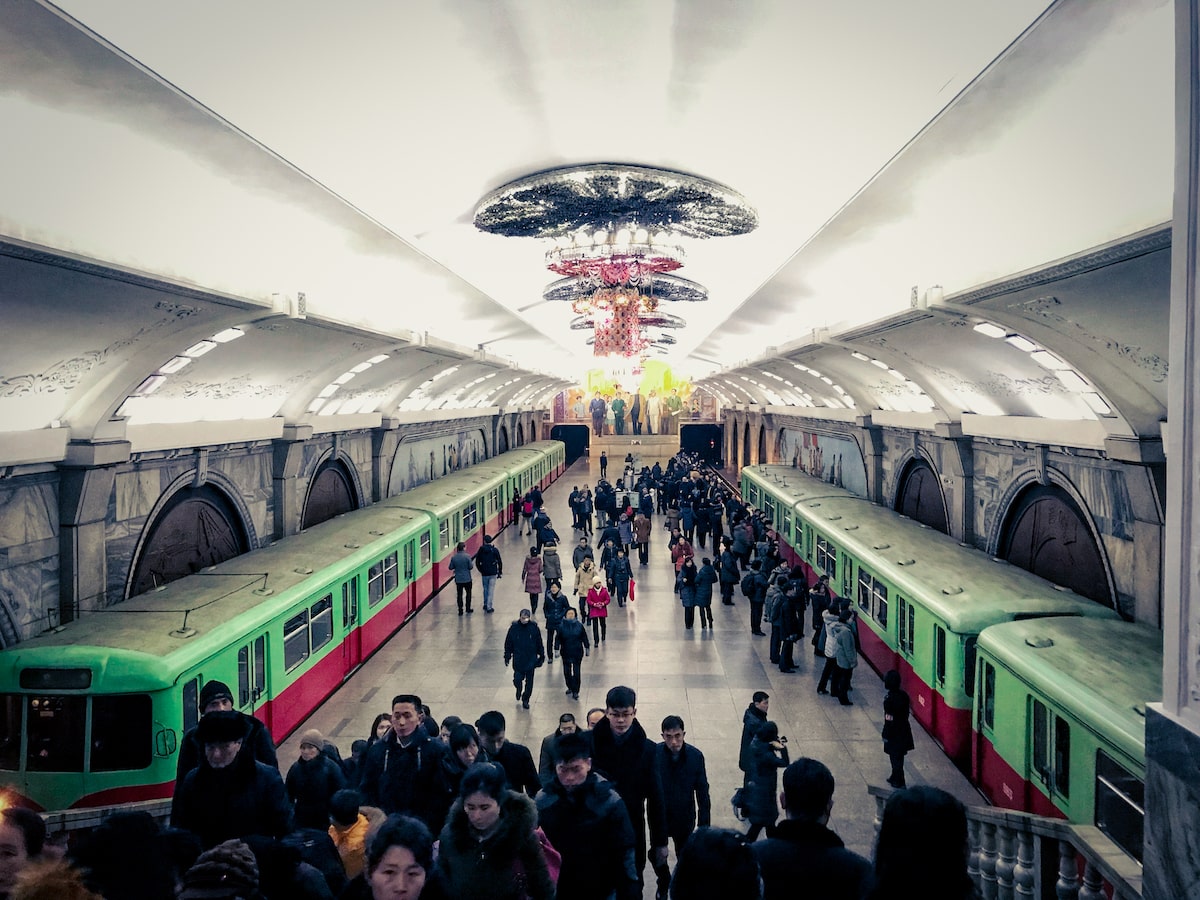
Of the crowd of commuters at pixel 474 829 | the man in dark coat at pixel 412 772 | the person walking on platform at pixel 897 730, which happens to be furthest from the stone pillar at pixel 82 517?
the person walking on platform at pixel 897 730

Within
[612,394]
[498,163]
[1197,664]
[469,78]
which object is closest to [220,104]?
[469,78]

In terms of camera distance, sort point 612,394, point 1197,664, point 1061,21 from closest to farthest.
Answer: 1. point 1197,664
2. point 1061,21
3. point 612,394

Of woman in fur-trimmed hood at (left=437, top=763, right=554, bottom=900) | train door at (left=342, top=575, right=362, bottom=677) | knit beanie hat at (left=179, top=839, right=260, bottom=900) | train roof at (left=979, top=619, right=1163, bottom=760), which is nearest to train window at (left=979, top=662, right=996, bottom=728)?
train roof at (left=979, top=619, right=1163, bottom=760)

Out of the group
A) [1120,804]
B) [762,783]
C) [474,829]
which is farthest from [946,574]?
[474,829]

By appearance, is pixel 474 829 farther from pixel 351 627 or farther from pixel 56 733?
pixel 351 627

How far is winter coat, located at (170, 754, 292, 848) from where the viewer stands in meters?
3.33

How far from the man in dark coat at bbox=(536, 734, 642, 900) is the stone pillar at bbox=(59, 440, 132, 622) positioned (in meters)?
6.28

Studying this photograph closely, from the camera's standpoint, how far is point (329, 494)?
45.7 ft

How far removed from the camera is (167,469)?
8742 millimetres

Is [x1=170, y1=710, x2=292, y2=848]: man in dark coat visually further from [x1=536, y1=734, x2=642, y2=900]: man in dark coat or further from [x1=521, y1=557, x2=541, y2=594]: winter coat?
[x1=521, y1=557, x2=541, y2=594]: winter coat

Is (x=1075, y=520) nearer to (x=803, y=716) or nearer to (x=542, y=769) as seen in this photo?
(x=803, y=716)

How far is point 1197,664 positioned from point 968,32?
2.94 meters

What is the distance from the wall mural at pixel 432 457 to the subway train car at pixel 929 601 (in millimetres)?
10441

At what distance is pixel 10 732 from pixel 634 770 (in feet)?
15.4
